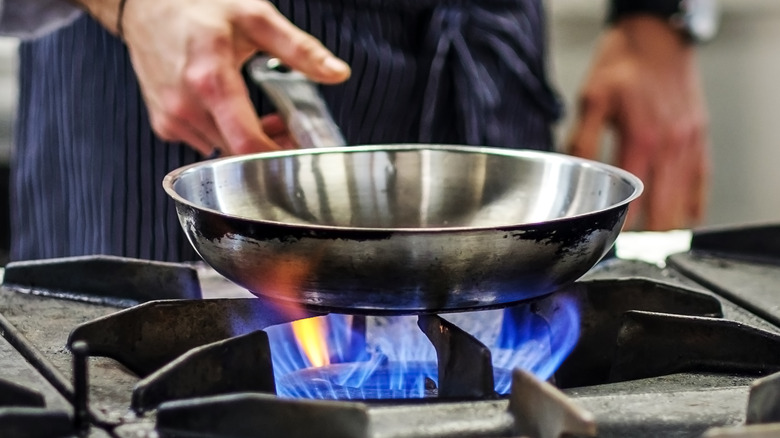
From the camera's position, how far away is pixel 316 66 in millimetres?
672

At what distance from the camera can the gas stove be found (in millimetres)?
386

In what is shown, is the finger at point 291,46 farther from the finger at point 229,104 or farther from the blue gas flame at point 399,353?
the blue gas flame at point 399,353

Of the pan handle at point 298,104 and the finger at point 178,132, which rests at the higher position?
the pan handle at point 298,104

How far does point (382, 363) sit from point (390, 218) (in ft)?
0.42

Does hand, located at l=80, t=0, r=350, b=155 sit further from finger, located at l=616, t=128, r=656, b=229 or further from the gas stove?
finger, located at l=616, t=128, r=656, b=229

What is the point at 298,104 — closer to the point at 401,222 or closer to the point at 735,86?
the point at 401,222

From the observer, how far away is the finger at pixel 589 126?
1274 mm

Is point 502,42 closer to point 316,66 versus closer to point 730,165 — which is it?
point 316,66

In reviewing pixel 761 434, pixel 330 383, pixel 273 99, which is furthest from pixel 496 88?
pixel 761 434

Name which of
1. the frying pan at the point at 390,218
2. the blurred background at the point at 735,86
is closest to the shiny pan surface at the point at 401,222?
the frying pan at the point at 390,218

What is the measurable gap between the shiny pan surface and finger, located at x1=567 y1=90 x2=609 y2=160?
2.16ft

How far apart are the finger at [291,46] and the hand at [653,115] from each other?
0.68m

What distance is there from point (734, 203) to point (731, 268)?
167cm

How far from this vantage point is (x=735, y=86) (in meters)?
2.20
